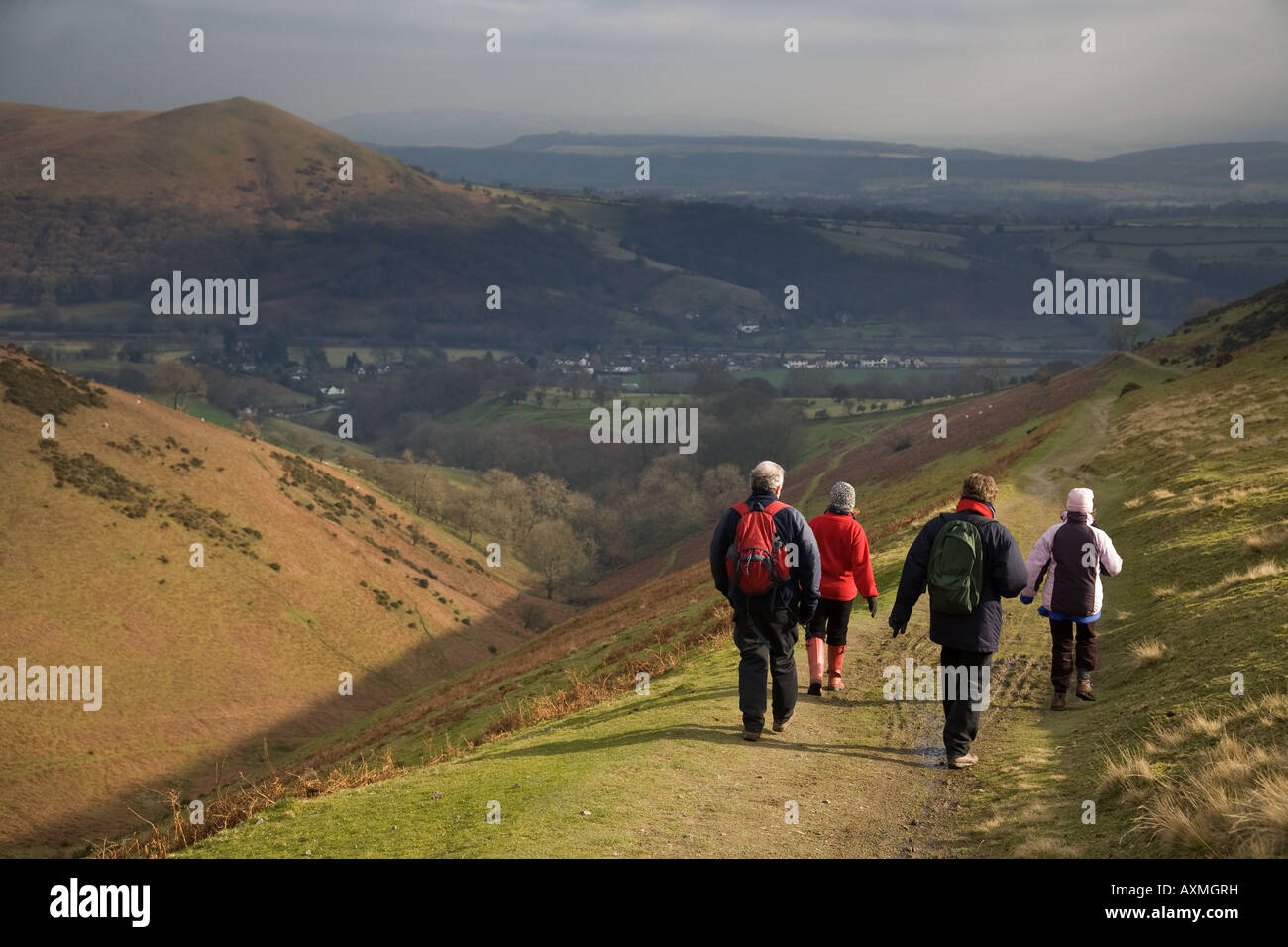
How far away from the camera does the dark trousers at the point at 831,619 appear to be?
12406mm

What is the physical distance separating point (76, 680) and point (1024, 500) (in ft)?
112

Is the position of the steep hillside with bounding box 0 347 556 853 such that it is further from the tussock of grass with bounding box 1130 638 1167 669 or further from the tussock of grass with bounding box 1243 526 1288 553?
the tussock of grass with bounding box 1243 526 1288 553

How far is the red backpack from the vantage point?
10555 millimetres

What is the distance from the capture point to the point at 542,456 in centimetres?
14150

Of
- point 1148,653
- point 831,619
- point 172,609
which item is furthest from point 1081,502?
point 172,609

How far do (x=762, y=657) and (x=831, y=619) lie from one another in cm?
188

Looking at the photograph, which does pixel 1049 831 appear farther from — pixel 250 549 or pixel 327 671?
pixel 250 549

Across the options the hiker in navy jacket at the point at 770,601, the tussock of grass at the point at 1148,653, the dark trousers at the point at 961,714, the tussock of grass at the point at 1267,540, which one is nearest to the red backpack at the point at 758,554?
the hiker in navy jacket at the point at 770,601

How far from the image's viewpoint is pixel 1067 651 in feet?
38.9

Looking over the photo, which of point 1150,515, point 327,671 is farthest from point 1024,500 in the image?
point 327,671

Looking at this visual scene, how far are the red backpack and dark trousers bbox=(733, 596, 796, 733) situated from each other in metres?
0.23

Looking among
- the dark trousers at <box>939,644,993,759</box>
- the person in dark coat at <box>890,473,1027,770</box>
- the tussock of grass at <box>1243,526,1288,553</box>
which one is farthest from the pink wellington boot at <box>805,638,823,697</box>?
the tussock of grass at <box>1243,526,1288,553</box>

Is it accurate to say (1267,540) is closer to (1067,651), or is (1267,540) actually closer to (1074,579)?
(1074,579)

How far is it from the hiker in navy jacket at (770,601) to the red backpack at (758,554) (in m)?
0.04
